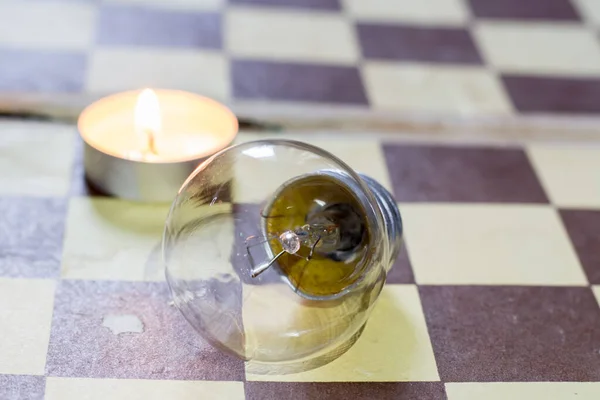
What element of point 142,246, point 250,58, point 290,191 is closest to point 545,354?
point 290,191

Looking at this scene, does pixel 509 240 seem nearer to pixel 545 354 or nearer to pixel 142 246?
pixel 545 354

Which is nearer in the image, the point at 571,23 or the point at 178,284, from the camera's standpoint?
the point at 178,284

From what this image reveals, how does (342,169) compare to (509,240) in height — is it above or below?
above

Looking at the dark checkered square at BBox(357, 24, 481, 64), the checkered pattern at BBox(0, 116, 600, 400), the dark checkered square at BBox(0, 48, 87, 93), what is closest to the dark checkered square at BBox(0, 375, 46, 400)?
the checkered pattern at BBox(0, 116, 600, 400)

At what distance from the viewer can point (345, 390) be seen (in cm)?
70

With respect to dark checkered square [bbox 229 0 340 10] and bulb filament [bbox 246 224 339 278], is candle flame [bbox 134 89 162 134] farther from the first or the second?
dark checkered square [bbox 229 0 340 10]

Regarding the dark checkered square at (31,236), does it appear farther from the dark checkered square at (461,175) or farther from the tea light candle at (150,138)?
the dark checkered square at (461,175)

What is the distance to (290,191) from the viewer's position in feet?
2.46

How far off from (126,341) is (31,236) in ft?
0.53

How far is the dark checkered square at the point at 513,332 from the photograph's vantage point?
74 centimetres

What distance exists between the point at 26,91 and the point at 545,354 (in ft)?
2.13

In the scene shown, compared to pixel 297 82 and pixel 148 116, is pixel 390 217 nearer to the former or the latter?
pixel 148 116

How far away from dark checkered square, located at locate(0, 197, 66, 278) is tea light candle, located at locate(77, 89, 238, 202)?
58 millimetres

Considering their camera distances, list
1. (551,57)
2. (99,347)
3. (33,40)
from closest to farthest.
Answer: (99,347), (33,40), (551,57)
